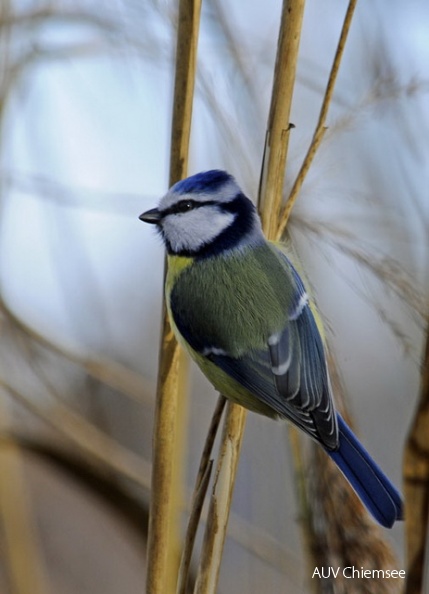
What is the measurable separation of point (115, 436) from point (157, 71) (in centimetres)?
58

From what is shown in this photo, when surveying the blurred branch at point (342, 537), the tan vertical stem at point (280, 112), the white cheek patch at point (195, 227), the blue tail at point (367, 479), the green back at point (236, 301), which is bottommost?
the blurred branch at point (342, 537)

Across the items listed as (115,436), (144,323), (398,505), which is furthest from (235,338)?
(144,323)

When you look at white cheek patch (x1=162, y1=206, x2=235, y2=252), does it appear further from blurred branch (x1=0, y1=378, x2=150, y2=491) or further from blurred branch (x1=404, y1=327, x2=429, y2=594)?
blurred branch (x1=404, y1=327, x2=429, y2=594)

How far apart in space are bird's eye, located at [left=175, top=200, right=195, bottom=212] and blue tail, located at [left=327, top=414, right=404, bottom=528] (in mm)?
290

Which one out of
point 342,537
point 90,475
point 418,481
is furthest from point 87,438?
point 418,481

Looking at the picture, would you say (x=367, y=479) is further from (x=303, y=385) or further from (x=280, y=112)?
(x=280, y=112)

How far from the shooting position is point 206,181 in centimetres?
81

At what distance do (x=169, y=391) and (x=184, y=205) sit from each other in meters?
0.23

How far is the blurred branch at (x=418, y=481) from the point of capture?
0.37m

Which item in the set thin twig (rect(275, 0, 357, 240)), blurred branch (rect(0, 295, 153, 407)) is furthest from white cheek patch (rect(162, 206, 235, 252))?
blurred branch (rect(0, 295, 153, 407))

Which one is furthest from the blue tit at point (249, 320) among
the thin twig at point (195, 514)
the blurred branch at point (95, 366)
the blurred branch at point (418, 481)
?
the blurred branch at point (418, 481)

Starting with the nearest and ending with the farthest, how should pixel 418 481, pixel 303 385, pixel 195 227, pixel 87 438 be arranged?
1. pixel 418 481
2. pixel 303 385
3. pixel 195 227
4. pixel 87 438

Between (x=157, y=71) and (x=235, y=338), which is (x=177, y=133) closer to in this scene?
(x=235, y=338)

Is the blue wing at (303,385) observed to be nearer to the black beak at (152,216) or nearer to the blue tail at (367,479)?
the blue tail at (367,479)
